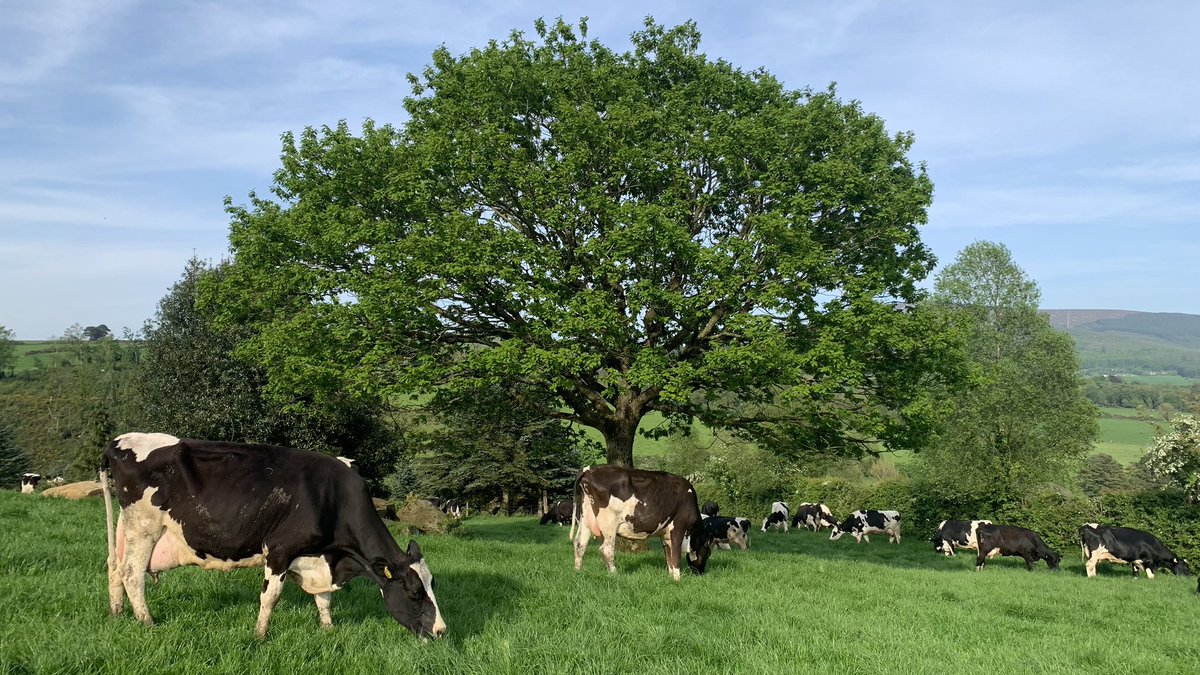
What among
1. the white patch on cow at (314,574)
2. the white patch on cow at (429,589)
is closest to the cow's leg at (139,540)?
the white patch on cow at (314,574)

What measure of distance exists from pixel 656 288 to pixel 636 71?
23.3ft

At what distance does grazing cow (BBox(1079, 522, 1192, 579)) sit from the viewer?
22.5m

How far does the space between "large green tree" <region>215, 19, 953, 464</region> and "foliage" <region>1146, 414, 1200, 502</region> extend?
49.7ft

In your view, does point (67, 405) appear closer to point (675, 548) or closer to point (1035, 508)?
point (675, 548)

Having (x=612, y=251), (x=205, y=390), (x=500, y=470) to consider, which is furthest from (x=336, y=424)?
(x=612, y=251)

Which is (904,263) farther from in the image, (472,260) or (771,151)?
(472,260)

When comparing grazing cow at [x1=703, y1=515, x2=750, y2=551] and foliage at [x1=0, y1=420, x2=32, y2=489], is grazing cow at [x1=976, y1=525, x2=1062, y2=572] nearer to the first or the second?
grazing cow at [x1=703, y1=515, x2=750, y2=551]

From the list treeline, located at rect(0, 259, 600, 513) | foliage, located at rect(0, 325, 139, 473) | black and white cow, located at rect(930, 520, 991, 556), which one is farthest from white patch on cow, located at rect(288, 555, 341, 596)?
foliage, located at rect(0, 325, 139, 473)

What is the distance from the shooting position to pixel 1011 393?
132 feet

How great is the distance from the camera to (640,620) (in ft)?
30.9

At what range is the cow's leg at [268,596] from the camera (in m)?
7.51

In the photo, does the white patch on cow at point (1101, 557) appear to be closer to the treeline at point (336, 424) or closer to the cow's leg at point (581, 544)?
the treeline at point (336, 424)

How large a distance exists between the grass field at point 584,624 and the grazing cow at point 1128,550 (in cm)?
732

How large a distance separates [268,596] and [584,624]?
12.8ft
